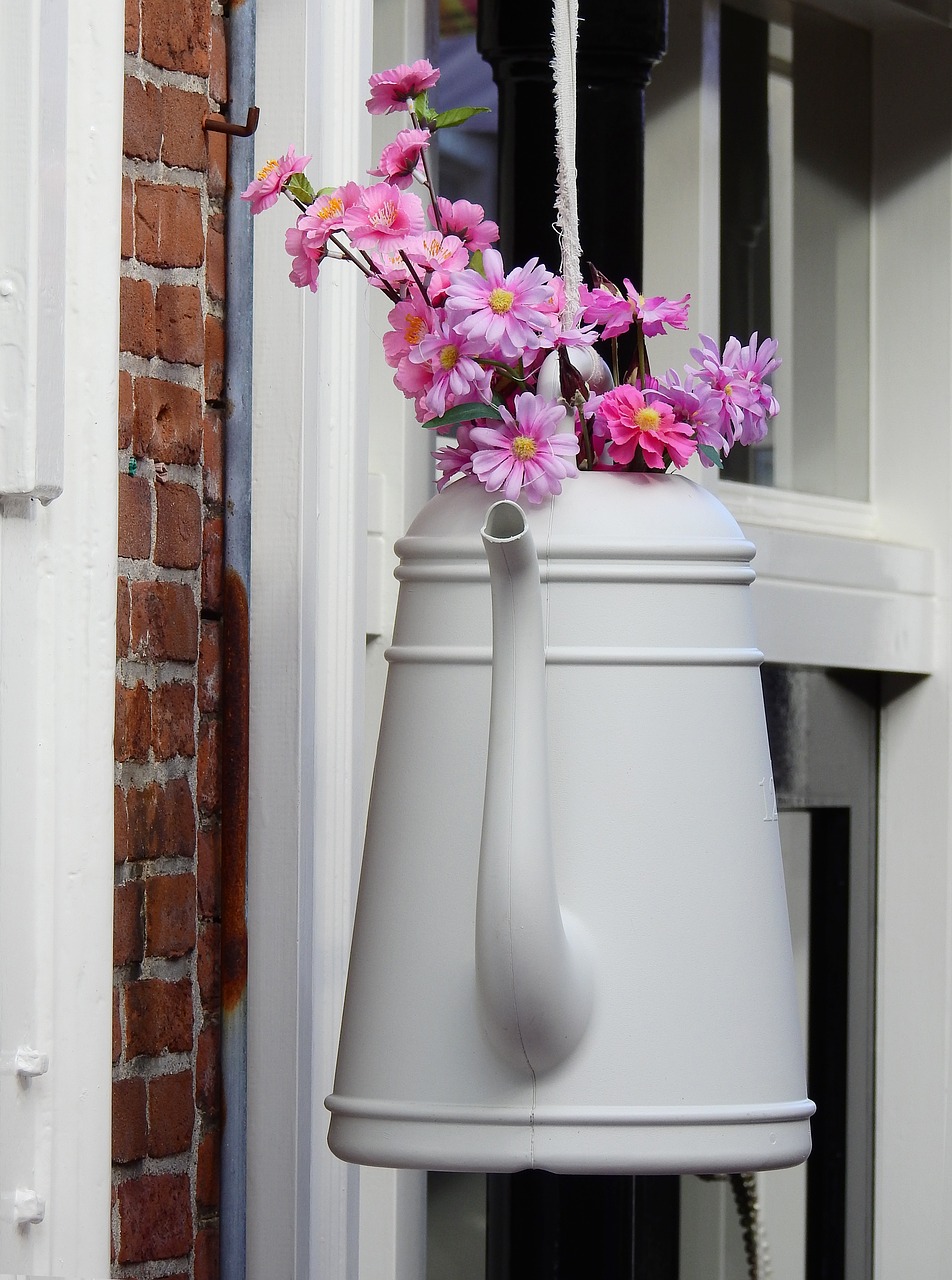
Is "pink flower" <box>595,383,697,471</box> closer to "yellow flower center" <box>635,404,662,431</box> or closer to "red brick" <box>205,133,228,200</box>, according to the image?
"yellow flower center" <box>635,404,662,431</box>

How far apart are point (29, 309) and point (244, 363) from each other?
0.30 m

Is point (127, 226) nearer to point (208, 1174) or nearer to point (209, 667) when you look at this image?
point (209, 667)

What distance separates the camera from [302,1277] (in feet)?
4.09

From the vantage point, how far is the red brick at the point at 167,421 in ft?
3.98

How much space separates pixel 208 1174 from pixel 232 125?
2.72 feet

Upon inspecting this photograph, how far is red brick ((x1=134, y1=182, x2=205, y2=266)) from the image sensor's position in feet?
4.01

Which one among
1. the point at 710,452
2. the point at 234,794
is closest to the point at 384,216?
the point at 710,452

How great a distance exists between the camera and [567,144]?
861 millimetres

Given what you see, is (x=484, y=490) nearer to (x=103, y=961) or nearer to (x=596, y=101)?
(x=103, y=961)

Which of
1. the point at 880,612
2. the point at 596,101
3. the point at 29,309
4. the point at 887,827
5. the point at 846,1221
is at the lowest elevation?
the point at 846,1221

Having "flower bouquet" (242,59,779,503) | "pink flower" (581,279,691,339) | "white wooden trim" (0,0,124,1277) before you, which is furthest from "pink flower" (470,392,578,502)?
"white wooden trim" (0,0,124,1277)

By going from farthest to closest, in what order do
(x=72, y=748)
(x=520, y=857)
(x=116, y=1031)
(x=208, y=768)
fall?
(x=208, y=768) → (x=116, y=1031) → (x=72, y=748) → (x=520, y=857)

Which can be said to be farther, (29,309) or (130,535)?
(130,535)

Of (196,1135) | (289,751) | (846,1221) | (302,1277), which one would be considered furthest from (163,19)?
(846,1221)
